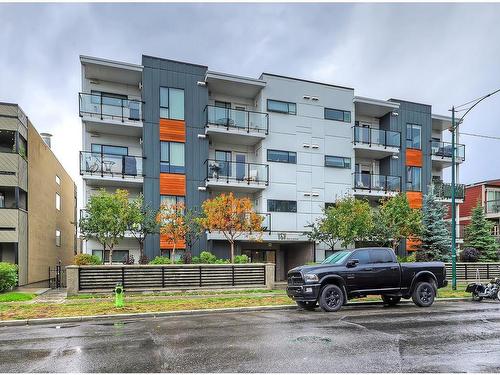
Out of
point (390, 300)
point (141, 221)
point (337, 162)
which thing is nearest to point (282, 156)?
point (337, 162)

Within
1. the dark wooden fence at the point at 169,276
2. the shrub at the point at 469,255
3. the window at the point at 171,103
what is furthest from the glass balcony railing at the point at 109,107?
the shrub at the point at 469,255

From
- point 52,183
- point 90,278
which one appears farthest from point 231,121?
point 52,183

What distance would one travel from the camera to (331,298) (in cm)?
1262

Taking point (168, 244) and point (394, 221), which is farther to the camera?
point (394, 221)

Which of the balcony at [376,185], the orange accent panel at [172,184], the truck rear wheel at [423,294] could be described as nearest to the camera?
the truck rear wheel at [423,294]

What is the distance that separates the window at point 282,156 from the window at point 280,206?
2830 millimetres

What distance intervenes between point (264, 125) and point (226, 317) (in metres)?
17.3

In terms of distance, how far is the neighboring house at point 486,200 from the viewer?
134ft

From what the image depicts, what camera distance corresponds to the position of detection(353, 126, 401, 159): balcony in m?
29.9

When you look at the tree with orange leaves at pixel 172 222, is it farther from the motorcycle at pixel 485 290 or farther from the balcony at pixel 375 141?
the balcony at pixel 375 141

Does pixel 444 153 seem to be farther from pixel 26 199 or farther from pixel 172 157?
pixel 26 199

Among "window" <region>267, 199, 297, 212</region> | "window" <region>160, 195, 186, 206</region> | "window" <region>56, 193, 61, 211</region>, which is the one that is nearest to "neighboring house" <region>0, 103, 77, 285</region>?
"window" <region>56, 193, 61, 211</region>

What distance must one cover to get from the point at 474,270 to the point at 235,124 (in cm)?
1736

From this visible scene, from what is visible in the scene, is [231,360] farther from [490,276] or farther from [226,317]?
[490,276]
